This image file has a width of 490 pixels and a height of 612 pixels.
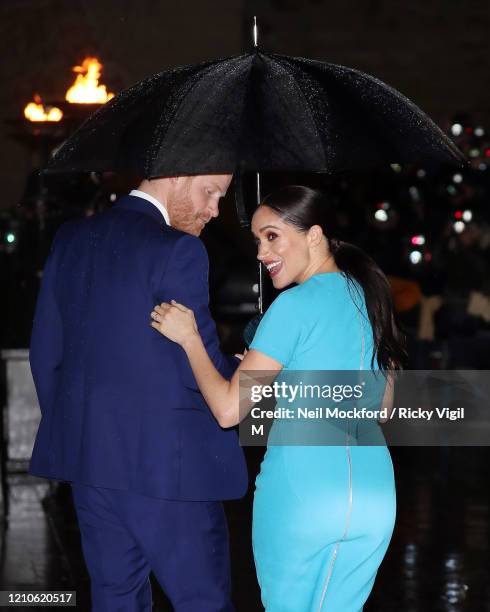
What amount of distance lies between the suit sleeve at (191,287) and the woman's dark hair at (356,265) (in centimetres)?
22

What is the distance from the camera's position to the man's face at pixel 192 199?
3256mm

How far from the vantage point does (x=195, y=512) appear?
3115mm

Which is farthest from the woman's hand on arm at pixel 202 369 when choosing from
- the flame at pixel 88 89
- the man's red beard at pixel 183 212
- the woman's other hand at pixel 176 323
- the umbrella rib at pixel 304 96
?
the flame at pixel 88 89

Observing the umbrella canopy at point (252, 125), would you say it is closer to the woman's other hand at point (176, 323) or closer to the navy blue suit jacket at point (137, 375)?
the navy blue suit jacket at point (137, 375)

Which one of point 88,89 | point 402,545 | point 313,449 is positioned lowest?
point 402,545

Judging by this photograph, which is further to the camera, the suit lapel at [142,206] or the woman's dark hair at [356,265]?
the suit lapel at [142,206]

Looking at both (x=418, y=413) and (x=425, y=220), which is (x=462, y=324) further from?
(x=425, y=220)

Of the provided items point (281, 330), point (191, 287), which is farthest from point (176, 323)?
point (281, 330)

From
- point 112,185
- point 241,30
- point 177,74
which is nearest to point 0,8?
point 241,30

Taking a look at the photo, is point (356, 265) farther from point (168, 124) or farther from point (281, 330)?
point (168, 124)

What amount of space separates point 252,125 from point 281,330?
2.09 feet

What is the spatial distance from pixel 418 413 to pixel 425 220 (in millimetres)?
3446

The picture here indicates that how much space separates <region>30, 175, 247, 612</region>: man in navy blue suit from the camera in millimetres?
3057

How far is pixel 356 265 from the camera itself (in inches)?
119
